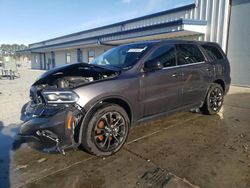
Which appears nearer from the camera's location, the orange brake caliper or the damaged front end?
the damaged front end

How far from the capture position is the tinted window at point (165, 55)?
Answer: 387 cm

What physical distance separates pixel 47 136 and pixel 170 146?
2.00 metres

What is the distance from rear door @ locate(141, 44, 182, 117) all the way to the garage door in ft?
23.3

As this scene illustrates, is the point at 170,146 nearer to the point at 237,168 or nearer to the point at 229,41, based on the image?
the point at 237,168

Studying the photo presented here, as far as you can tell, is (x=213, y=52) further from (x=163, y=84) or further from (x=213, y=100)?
(x=163, y=84)

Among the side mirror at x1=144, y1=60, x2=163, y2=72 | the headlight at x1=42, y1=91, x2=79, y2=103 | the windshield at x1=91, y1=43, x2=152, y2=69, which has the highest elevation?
the windshield at x1=91, y1=43, x2=152, y2=69

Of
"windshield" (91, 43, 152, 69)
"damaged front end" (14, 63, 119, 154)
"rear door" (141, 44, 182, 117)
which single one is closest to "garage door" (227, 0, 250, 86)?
"rear door" (141, 44, 182, 117)

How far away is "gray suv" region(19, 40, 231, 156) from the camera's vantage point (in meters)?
2.91

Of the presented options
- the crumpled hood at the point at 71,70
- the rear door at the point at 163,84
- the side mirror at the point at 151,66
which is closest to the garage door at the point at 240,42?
the rear door at the point at 163,84

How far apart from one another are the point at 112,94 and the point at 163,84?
1.14 meters

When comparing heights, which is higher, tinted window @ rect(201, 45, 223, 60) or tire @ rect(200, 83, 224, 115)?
tinted window @ rect(201, 45, 223, 60)

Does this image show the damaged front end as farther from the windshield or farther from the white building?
the white building

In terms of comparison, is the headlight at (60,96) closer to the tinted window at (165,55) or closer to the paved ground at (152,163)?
the paved ground at (152,163)

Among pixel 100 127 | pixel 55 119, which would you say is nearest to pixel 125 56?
pixel 100 127
